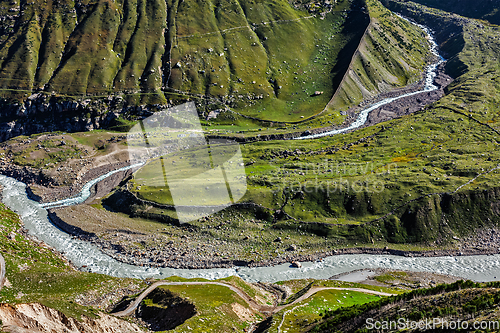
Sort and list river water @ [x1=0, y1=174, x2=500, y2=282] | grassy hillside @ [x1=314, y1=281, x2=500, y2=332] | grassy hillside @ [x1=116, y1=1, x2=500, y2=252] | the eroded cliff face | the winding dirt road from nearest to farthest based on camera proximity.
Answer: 1. grassy hillside @ [x1=314, y1=281, x2=500, y2=332]
2. the eroded cliff face
3. the winding dirt road
4. river water @ [x1=0, y1=174, x2=500, y2=282]
5. grassy hillside @ [x1=116, y1=1, x2=500, y2=252]

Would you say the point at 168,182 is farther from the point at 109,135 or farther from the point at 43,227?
the point at 109,135

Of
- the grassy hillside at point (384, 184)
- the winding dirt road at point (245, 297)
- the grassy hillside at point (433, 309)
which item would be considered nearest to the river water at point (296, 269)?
the grassy hillside at point (384, 184)

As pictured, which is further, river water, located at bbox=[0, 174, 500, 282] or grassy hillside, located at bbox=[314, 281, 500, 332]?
river water, located at bbox=[0, 174, 500, 282]

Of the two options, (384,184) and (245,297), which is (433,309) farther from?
(384,184)

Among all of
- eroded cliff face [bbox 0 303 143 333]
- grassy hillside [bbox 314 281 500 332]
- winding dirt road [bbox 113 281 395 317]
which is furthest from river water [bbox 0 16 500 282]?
eroded cliff face [bbox 0 303 143 333]

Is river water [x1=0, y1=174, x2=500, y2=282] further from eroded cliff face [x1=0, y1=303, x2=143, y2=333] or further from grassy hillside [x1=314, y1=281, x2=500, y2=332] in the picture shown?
eroded cliff face [x1=0, y1=303, x2=143, y2=333]

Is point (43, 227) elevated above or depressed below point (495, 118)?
below

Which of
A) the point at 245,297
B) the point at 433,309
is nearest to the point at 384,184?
the point at 245,297

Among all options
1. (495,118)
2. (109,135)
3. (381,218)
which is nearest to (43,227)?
(109,135)

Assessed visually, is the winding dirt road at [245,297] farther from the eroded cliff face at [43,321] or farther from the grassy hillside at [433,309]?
the grassy hillside at [433,309]
